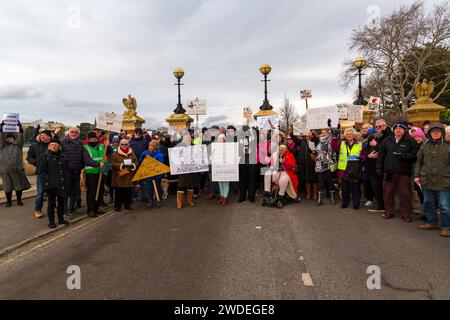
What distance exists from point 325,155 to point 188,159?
367 centimetres

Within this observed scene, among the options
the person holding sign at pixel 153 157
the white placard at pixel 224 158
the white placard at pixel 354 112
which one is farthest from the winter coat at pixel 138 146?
the white placard at pixel 354 112

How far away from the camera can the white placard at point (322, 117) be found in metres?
8.43

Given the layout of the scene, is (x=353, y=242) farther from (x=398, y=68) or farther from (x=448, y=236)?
(x=398, y=68)

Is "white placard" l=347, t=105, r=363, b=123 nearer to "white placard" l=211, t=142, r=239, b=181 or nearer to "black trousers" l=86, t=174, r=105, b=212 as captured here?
"white placard" l=211, t=142, r=239, b=181

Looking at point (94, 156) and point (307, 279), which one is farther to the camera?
point (94, 156)

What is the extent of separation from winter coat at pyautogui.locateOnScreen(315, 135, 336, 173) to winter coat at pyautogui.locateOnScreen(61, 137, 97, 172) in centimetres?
572

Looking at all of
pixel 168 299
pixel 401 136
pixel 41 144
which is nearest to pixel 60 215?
pixel 41 144

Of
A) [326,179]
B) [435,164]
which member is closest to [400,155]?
Answer: [435,164]

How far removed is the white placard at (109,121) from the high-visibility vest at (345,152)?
239 inches

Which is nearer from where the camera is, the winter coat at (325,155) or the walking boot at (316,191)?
the winter coat at (325,155)

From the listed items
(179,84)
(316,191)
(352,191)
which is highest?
(179,84)

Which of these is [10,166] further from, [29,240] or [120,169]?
[29,240]

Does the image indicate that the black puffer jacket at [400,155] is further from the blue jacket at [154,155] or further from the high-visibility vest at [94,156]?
the high-visibility vest at [94,156]

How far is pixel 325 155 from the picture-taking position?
297 inches
